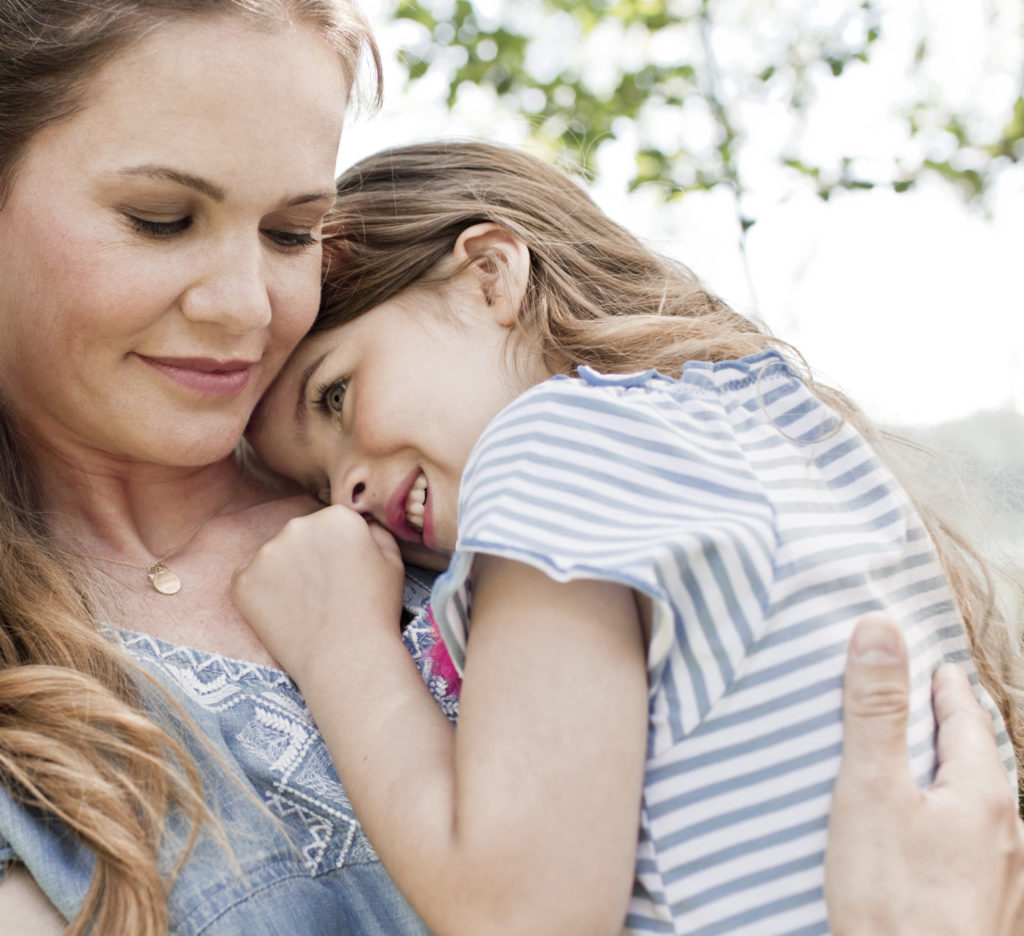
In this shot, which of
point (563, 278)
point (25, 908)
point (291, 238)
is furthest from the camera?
point (563, 278)

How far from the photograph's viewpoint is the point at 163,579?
1885 millimetres

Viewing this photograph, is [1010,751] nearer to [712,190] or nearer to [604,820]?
[604,820]

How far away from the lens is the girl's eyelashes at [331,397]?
1.96 meters

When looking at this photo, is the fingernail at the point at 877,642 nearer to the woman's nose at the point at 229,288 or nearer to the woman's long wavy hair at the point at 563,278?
the woman's long wavy hair at the point at 563,278

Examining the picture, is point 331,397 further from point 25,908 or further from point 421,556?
point 25,908

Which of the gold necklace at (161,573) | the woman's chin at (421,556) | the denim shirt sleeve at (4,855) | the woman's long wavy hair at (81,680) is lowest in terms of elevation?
the gold necklace at (161,573)

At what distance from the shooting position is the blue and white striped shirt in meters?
1.24

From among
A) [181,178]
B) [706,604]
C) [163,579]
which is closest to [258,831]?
[163,579]

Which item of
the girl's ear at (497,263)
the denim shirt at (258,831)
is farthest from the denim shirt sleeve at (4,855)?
the girl's ear at (497,263)

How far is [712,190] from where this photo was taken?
473cm

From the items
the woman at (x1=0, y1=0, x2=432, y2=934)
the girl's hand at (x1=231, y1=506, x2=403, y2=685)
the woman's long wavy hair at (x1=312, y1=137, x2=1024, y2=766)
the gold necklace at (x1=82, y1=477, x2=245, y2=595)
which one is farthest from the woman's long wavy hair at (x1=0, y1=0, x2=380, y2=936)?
the woman's long wavy hair at (x1=312, y1=137, x2=1024, y2=766)

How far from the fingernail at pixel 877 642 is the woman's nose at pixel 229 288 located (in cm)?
102

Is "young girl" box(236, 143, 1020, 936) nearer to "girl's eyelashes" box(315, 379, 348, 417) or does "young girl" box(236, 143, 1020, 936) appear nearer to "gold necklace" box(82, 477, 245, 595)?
"gold necklace" box(82, 477, 245, 595)

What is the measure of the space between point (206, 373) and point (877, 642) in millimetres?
1131
